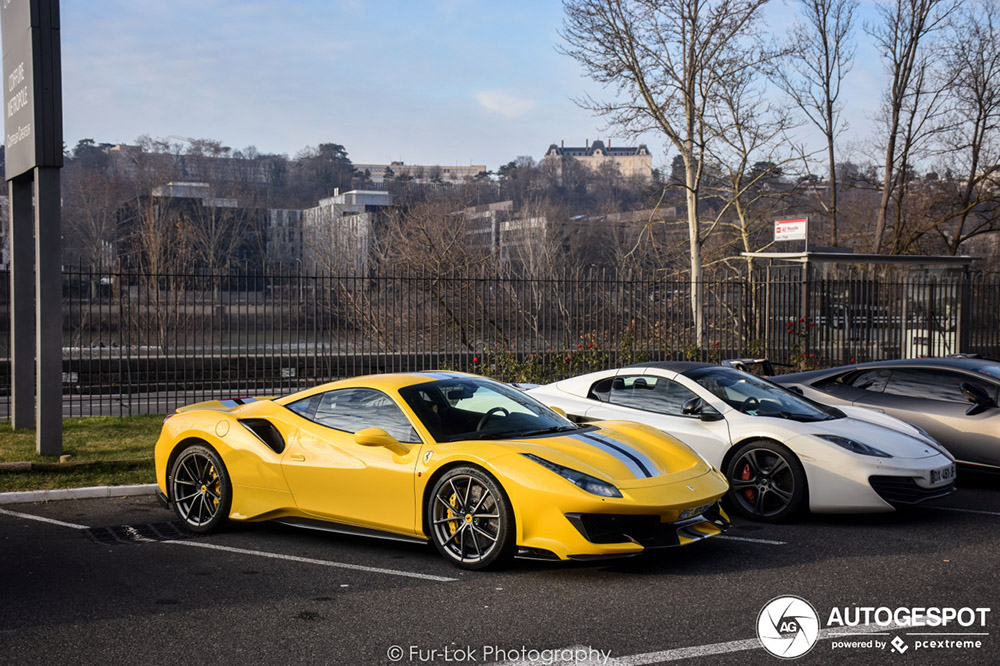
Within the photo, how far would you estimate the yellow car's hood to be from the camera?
5766 millimetres

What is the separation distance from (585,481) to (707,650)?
1489 mm

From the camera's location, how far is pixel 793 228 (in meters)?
20.9

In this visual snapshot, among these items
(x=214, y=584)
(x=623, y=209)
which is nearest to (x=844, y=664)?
(x=214, y=584)

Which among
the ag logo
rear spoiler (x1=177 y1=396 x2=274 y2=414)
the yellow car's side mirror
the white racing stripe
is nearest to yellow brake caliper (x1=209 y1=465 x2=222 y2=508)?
rear spoiler (x1=177 y1=396 x2=274 y2=414)

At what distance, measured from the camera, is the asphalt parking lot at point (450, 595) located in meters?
4.36

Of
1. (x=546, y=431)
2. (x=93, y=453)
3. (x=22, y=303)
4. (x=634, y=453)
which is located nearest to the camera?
(x=634, y=453)

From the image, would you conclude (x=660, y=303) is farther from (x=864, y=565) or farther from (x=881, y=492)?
(x=864, y=565)

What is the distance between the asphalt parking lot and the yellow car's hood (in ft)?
1.97

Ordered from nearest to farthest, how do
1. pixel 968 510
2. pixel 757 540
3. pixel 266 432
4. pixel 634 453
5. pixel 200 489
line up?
pixel 634 453 < pixel 757 540 < pixel 266 432 < pixel 200 489 < pixel 968 510

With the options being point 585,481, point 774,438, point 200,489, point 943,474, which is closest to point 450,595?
point 585,481

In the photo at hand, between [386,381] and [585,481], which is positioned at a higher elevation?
[386,381]

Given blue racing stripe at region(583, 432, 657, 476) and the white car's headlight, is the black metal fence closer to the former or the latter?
the white car's headlight

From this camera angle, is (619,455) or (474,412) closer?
(619,455)

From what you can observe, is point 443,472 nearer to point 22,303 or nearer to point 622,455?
point 622,455
